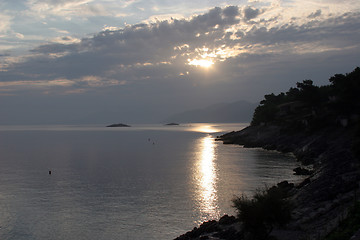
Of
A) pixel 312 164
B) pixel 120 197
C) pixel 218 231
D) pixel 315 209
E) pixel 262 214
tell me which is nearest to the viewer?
pixel 262 214

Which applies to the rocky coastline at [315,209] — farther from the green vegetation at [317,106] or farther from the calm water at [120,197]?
the green vegetation at [317,106]

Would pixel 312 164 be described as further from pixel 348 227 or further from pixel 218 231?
pixel 348 227

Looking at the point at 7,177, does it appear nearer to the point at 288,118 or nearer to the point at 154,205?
the point at 154,205

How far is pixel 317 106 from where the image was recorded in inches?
4653

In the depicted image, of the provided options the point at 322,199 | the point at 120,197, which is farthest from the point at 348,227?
the point at 120,197

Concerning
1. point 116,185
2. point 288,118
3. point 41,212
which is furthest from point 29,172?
point 288,118

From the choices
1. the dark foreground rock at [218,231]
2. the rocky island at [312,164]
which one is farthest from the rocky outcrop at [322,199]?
the dark foreground rock at [218,231]

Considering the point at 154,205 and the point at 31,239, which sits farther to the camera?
the point at 154,205

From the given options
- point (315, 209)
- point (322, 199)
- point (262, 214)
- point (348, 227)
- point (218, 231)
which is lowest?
point (218, 231)

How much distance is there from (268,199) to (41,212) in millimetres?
28211

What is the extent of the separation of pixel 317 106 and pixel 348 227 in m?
105

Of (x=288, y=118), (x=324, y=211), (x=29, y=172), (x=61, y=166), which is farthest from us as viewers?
(x=288, y=118)

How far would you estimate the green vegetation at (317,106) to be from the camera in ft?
294

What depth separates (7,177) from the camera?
65.6 m
